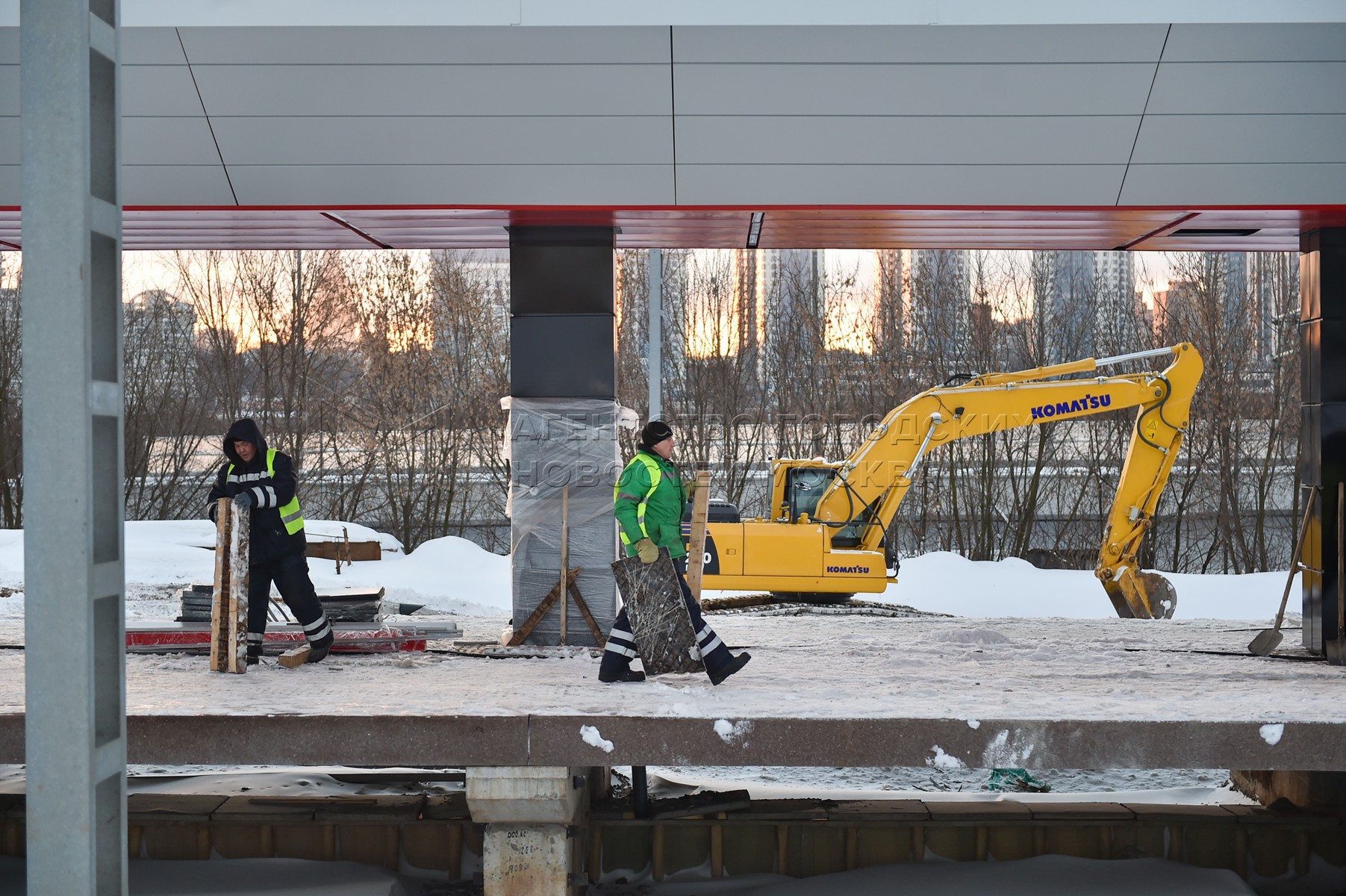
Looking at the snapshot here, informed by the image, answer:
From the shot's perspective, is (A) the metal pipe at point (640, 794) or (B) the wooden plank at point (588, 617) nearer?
(A) the metal pipe at point (640, 794)

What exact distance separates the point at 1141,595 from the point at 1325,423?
3.92 metres

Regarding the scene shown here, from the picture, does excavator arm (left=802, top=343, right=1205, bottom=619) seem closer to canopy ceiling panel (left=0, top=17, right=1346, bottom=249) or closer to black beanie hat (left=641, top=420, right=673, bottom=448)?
canopy ceiling panel (left=0, top=17, right=1346, bottom=249)

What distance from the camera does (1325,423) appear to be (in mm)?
7691

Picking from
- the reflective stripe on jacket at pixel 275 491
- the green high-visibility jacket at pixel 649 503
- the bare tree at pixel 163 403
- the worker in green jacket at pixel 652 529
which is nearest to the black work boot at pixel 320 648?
the reflective stripe on jacket at pixel 275 491

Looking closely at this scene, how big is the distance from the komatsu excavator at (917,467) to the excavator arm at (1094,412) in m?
0.01

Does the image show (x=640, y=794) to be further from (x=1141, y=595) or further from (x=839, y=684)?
(x=1141, y=595)

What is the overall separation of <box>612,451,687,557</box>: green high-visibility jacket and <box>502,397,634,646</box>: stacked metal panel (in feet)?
4.83

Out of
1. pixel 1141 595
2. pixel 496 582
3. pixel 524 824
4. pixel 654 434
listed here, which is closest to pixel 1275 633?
pixel 1141 595

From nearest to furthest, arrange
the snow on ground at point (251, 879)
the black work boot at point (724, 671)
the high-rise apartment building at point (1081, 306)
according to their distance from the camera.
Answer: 1. the black work boot at point (724, 671)
2. the snow on ground at point (251, 879)
3. the high-rise apartment building at point (1081, 306)

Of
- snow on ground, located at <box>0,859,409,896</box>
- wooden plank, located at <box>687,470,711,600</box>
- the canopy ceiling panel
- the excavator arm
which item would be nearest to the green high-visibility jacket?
wooden plank, located at <box>687,470,711,600</box>

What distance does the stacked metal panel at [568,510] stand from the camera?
7902 millimetres

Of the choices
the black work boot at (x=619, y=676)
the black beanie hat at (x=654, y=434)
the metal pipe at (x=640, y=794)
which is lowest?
the metal pipe at (x=640, y=794)

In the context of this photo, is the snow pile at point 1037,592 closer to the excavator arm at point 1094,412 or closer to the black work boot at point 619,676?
the excavator arm at point 1094,412

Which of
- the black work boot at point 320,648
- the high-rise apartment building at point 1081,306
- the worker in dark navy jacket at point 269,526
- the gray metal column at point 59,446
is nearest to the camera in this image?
the gray metal column at point 59,446
